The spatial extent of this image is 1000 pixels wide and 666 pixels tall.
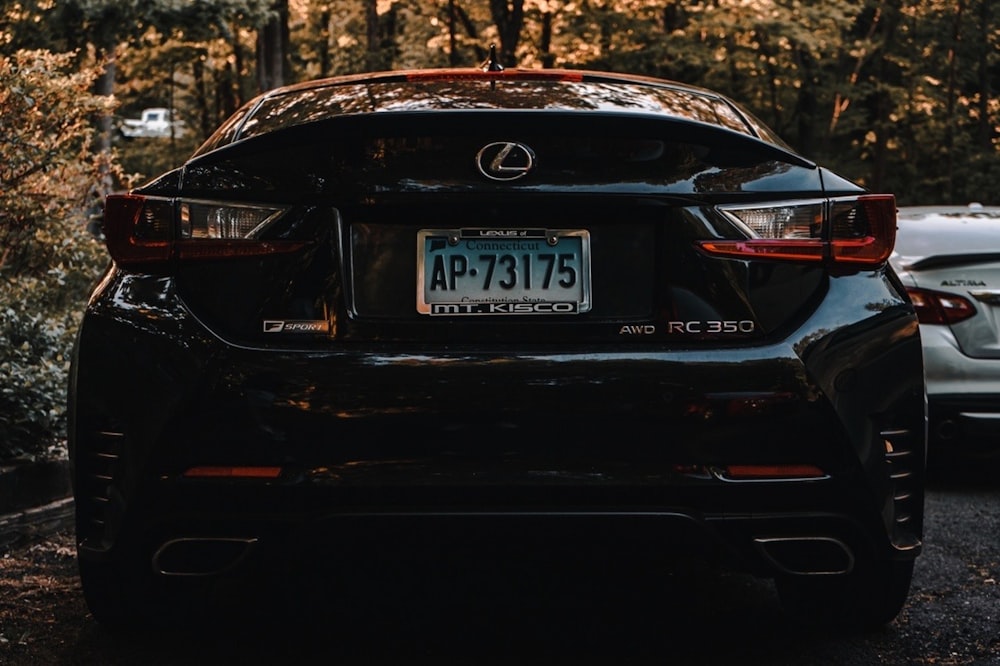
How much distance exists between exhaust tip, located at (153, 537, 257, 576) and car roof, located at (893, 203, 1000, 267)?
172 inches

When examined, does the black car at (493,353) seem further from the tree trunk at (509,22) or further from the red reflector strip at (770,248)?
the tree trunk at (509,22)

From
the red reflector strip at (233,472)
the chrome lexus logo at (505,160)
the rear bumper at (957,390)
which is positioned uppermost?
the chrome lexus logo at (505,160)

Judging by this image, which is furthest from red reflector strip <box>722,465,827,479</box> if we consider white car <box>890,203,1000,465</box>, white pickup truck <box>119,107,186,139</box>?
→ white pickup truck <box>119,107,186,139</box>

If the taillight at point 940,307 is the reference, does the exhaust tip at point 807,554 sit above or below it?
above

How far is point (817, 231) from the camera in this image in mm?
3426

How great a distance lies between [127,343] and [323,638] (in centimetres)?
103

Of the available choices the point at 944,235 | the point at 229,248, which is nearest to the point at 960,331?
the point at 944,235

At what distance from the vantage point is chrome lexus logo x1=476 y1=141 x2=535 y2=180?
10.9 feet

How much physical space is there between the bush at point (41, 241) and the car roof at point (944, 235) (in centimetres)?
398

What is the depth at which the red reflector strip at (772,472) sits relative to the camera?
329 cm

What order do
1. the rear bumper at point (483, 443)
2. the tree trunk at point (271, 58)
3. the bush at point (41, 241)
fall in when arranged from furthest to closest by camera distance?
1. the tree trunk at point (271, 58)
2. the bush at point (41, 241)
3. the rear bumper at point (483, 443)

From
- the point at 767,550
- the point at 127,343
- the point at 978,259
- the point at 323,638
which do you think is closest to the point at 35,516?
the point at 323,638

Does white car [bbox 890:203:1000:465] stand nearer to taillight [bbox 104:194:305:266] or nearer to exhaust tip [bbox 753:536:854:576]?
exhaust tip [bbox 753:536:854:576]

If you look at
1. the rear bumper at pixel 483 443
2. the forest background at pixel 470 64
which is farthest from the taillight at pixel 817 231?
the forest background at pixel 470 64
